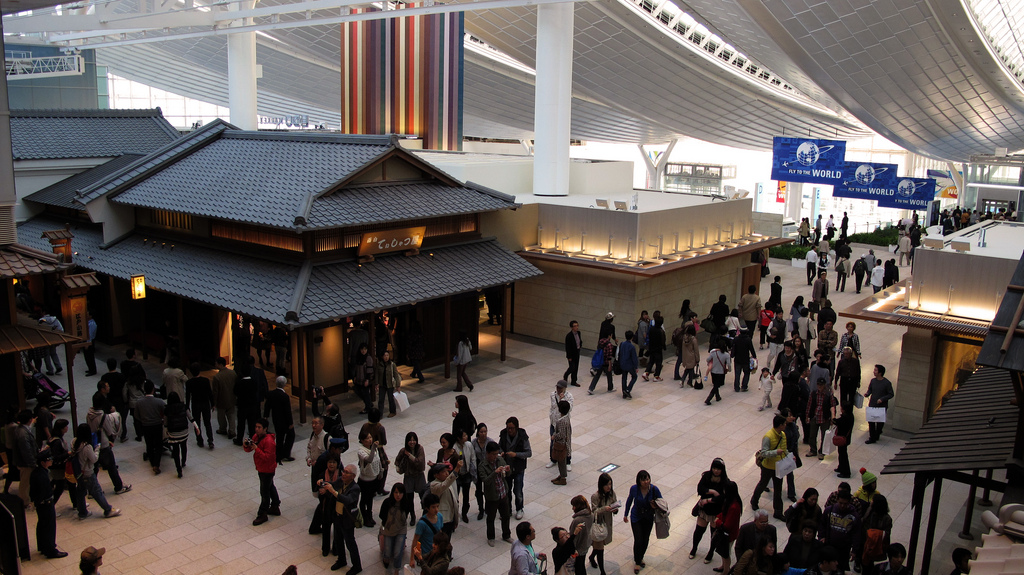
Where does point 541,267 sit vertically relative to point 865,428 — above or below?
above

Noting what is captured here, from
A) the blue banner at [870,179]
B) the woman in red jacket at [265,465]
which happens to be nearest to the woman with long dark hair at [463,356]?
the woman in red jacket at [265,465]

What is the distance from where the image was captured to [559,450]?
38.7ft

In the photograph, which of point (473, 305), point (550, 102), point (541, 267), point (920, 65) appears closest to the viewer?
point (473, 305)

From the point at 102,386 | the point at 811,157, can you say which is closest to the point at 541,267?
the point at 102,386

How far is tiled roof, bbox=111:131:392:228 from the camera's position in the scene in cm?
1527

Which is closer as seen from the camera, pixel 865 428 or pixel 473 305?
pixel 865 428

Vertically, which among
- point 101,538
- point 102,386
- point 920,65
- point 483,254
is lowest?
point 101,538

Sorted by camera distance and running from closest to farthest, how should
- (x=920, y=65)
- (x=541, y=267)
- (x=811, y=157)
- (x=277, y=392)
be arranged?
(x=277, y=392) → (x=541, y=267) → (x=920, y=65) → (x=811, y=157)

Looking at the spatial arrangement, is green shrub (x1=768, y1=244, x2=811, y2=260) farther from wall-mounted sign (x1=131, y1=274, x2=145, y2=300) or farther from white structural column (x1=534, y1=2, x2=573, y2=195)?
wall-mounted sign (x1=131, y1=274, x2=145, y2=300)

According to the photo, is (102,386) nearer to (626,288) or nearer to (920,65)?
(626,288)

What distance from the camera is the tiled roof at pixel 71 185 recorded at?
1988cm

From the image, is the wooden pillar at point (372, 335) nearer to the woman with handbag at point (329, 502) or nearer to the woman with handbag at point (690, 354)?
the woman with handbag at point (329, 502)

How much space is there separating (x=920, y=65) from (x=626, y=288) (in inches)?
609

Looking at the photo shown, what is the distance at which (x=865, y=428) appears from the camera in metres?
14.6
